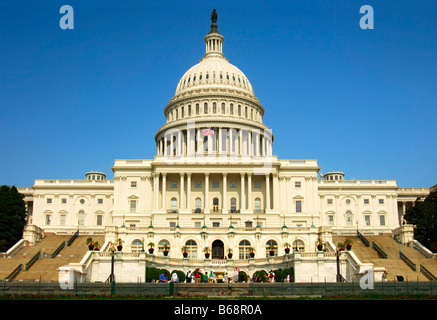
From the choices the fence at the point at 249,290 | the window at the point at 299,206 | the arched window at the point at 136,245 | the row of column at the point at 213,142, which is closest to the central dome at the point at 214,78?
the row of column at the point at 213,142

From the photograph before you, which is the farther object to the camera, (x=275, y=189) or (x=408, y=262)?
(x=275, y=189)

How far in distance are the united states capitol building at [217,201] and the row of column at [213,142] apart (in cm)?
24

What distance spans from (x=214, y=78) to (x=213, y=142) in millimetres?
18894

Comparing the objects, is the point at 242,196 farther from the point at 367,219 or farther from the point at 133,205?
the point at 367,219

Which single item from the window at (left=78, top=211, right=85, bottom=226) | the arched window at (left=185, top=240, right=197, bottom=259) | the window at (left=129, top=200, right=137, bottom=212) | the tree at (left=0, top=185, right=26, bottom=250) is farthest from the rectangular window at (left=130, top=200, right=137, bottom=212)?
the arched window at (left=185, top=240, right=197, bottom=259)

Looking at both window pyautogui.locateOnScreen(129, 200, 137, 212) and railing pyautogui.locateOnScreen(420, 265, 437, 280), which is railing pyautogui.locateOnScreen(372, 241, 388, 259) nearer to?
railing pyautogui.locateOnScreen(420, 265, 437, 280)

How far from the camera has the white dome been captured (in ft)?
403

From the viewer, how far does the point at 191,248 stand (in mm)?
69875

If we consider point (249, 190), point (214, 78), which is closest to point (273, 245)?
point (249, 190)

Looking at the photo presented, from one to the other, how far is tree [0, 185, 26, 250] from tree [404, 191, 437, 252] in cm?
5655

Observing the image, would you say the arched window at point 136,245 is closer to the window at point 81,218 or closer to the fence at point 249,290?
the fence at point 249,290

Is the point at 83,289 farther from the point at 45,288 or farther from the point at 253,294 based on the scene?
the point at 253,294

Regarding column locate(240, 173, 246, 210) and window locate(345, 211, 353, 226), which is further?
window locate(345, 211, 353, 226)

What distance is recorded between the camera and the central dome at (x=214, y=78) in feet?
401
